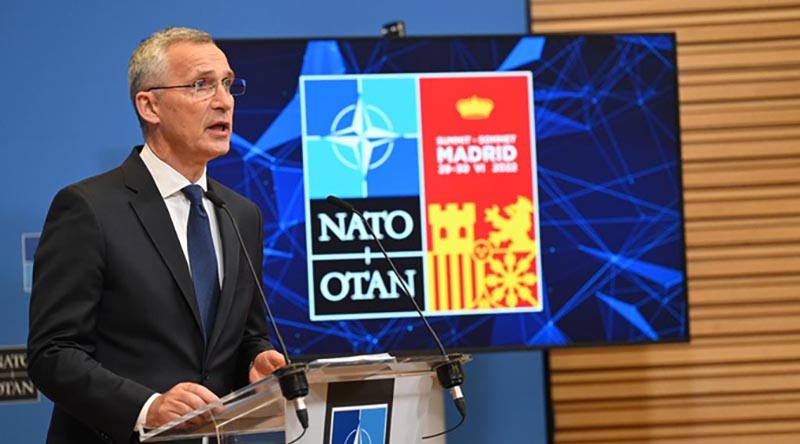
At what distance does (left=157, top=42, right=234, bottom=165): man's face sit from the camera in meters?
2.87

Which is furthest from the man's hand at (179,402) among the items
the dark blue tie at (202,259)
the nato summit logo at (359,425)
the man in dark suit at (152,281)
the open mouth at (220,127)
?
Answer: the open mouth at (220,127)

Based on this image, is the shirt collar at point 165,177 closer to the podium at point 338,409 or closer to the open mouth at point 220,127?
the open mouth at point 220,127

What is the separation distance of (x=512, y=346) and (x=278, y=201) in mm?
970

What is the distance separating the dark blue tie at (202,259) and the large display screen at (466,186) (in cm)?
143

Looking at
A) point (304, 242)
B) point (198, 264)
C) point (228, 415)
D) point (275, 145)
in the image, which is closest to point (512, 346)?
point (304, 242)

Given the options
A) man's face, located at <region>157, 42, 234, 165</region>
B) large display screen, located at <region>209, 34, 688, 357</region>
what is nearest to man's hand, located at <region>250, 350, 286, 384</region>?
man's face, located at <region>157, 42, 234, 165</region>

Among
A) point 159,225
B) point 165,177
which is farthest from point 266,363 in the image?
point 165,177

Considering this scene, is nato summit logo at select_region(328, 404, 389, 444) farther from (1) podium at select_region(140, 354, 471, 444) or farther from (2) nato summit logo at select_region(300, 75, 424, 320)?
(2) nato summit logo at select_region(300, 75, 424, 320)

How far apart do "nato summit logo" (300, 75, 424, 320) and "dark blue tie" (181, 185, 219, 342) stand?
146cm

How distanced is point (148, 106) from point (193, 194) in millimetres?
235

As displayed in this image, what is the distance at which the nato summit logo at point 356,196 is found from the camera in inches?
171

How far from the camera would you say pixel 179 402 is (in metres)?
2.40

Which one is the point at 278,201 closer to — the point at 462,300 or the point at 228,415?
the point at 462,300

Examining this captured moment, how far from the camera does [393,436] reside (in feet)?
7.71
